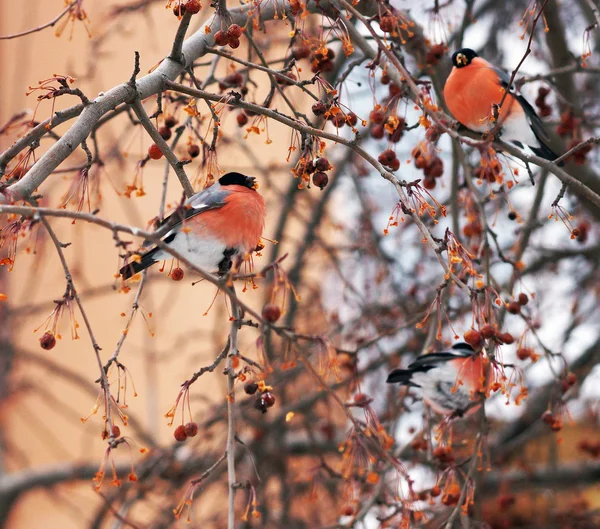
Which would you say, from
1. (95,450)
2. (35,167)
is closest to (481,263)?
(35,167)

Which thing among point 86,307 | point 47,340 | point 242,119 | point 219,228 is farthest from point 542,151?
point 86,307

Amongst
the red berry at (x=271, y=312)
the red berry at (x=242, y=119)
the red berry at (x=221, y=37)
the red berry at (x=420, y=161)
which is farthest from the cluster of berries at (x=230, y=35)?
the red berry at (x=271, y=312)

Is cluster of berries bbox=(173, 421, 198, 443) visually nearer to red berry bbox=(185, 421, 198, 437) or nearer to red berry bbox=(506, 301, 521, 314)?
red berry bbox=(185, 421, 198, 437)

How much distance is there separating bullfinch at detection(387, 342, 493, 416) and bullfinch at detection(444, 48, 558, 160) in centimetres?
74

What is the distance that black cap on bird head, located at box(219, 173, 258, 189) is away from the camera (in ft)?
7.78

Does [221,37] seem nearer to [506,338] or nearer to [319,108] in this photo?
[319,108]

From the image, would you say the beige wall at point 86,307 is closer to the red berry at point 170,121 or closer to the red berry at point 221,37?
the red berry at point 170,121

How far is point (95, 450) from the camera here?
695cm

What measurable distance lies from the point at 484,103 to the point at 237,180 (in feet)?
2.90

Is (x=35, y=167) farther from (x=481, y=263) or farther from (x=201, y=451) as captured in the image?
(x=201, y=451)

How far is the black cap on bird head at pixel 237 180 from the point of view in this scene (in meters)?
2.37

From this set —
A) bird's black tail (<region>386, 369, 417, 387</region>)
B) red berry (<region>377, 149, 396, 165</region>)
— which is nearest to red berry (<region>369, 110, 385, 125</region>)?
red berry (<region>377, 149, 396, 165</region>)

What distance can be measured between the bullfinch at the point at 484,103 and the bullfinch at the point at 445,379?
74 centimetres

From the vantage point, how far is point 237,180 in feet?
7.82
